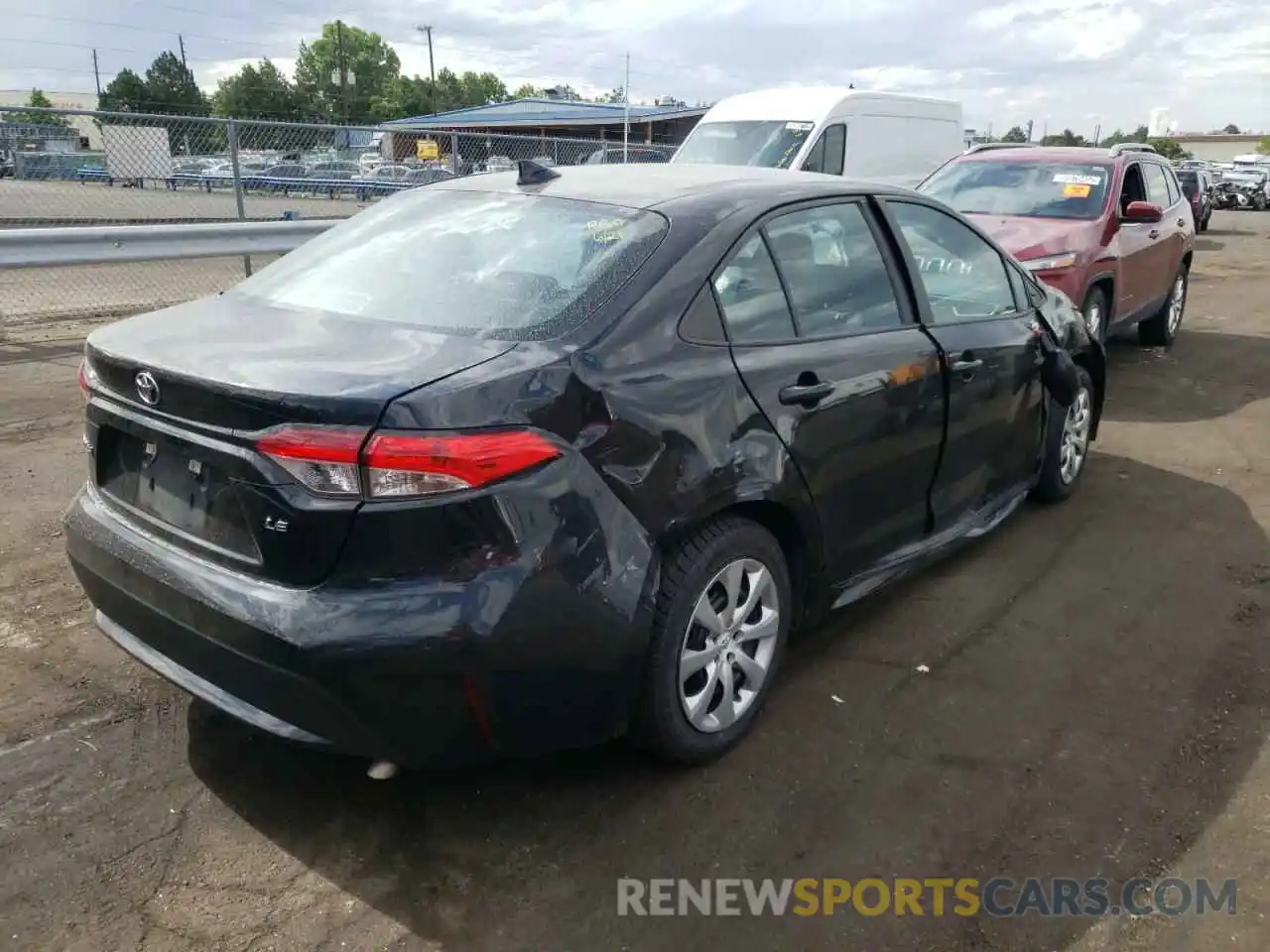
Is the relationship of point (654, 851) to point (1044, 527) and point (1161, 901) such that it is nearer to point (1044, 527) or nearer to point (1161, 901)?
point (1161, 901)

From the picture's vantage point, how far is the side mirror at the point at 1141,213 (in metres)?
8.12

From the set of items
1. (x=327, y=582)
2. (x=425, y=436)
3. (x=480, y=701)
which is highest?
(x=425, y=436)

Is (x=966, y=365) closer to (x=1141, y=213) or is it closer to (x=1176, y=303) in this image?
(x=1141, y=213)

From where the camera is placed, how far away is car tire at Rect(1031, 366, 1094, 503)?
4.99 m

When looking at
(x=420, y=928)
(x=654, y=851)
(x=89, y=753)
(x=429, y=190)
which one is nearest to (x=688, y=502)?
(x=654, y=851)

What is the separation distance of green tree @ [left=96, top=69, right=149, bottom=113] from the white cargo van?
68364 mm

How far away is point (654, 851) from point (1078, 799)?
4.10 feet

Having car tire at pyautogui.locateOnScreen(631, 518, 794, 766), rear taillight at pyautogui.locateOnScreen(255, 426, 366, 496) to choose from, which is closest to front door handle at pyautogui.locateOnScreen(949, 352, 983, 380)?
car tire at pyautogui.locateOnScreen(631, 518, 794, 766)

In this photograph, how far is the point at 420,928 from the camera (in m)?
2.40

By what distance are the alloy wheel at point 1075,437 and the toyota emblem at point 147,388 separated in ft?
13.5

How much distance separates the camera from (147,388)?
8.46ft

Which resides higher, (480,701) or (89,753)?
(480,701)
